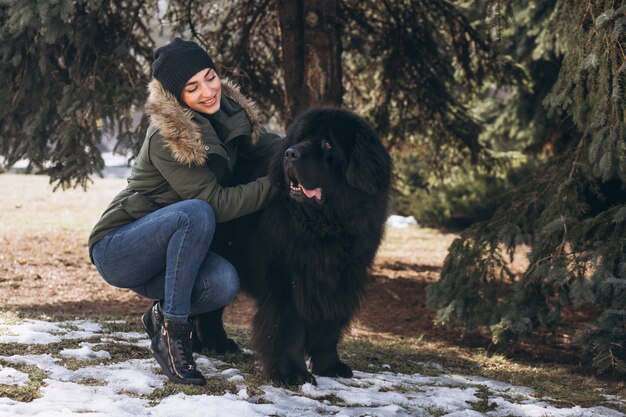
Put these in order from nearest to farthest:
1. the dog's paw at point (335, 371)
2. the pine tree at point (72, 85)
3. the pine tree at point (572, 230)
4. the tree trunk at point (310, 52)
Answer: the dog's paw at point (335, 371) → the pine tree at point (572, 230) → the pine tree at point (72, 85) → the tree trunk at point (310, 52)

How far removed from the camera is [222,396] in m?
3.45

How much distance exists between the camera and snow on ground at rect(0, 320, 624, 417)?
10.6 ft

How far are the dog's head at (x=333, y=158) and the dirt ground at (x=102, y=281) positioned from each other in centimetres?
94

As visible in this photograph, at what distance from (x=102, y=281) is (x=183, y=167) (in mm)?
5015

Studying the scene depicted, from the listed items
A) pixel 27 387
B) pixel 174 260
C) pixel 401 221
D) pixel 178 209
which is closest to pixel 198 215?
pixel 178 209

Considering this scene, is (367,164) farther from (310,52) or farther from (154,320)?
(310,52)

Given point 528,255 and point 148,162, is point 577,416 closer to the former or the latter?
point 528,255

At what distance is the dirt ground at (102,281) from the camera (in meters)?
6.80

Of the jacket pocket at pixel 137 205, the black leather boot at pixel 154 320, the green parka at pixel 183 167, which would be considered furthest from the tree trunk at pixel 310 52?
the black leather boot at pixel 154 320

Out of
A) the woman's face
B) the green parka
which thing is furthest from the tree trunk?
the woman's face

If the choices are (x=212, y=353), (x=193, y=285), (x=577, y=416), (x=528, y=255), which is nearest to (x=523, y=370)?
(x=528, y=255)

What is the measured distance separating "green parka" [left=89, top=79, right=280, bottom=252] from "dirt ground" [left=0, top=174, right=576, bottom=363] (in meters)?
0.82

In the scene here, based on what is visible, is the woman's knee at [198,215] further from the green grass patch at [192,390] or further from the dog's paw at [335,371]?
the dog's paw at [335,371]

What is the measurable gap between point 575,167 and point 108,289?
4.77 m
